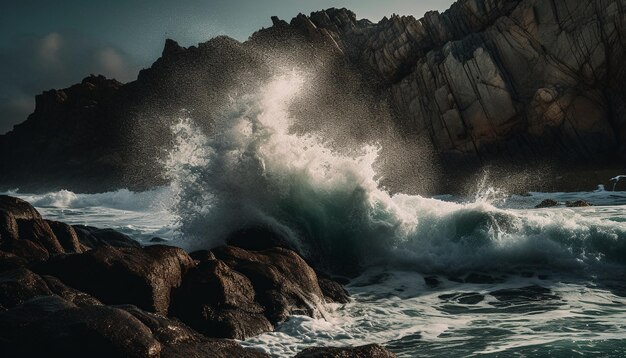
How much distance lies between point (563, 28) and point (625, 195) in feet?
35.0

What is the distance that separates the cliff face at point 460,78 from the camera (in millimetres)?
29094

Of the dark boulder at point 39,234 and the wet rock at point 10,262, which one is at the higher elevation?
the dark boulder at point 39,234

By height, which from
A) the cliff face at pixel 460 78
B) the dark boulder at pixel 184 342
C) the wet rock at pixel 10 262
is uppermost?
the cliff face at pixel 460 78

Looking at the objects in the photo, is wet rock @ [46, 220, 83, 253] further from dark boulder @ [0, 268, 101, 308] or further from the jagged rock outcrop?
dark boulder @ [0, 268, 101, 308]

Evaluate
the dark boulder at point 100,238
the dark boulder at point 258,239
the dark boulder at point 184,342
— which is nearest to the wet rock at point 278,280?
the dark boulder at point 184,342

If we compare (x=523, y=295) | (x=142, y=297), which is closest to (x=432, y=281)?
(x=523, y=295)

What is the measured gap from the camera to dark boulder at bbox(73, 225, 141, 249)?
34.1ft

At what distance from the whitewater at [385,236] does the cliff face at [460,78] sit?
770 inches

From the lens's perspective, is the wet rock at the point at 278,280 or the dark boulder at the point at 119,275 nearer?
the dark boulder at the point at 119,275

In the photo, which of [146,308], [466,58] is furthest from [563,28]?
[146,308]

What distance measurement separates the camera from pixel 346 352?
4.40m

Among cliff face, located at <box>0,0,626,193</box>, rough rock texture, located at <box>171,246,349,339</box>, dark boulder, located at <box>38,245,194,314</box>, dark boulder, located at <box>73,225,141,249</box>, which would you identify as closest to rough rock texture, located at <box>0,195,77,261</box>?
dark boulder, located at <box>38,245,194,314</box>

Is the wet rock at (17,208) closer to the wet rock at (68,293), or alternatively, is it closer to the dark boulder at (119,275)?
the dark boulder at (119,275)

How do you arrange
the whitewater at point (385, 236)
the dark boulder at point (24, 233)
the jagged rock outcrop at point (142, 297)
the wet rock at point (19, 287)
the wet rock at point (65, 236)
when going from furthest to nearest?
the wet rock at point (65, 236), the whitewater at point (385, 236), the dark boulder at point (24, 233), the wet rock at point (19, 287), the jagged rock outcrop at point (142, 297)
